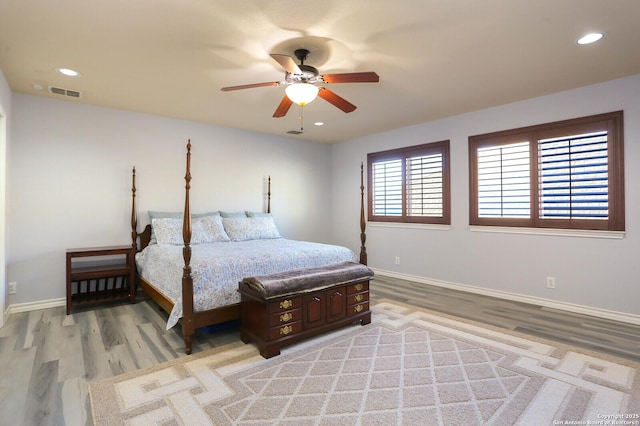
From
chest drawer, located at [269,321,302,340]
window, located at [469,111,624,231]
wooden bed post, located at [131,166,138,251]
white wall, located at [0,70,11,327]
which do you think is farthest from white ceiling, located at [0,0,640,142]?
chest drawer, located at [269,321,302,340]

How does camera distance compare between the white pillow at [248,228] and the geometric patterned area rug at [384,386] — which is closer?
the geometric patterned area rug at [384,386]

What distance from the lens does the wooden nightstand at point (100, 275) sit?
384 cm

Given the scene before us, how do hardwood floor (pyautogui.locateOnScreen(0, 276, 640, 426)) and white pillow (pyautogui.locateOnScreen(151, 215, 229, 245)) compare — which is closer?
hardwood floor (pyautogui.locateOnScreen(0, 276, 640, 426))

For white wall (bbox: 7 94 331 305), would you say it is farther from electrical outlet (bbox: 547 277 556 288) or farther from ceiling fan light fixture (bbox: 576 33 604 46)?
ceiling fan light fixture (bbox: 576 33 604 46)

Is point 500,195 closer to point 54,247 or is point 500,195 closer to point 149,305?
point 149,305

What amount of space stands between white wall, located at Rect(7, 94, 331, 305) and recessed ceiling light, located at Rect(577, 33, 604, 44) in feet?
Result: 14.5

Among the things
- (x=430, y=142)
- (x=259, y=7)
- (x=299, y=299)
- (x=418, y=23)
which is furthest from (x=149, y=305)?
(x=430, y=142)

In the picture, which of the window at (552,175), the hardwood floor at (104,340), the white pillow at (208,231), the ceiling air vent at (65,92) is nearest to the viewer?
the hardwood floor at (104,340)

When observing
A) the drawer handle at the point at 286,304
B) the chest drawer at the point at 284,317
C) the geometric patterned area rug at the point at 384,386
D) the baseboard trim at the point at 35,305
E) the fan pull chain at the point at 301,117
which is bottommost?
the geometric patterned area rug at the point at 384,386

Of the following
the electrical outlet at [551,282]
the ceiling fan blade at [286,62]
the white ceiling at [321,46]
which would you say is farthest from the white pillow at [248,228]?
the electrical outlet at [551,282]

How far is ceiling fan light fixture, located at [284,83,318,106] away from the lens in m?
2.71

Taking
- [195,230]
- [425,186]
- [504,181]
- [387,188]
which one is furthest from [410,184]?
[195,230]

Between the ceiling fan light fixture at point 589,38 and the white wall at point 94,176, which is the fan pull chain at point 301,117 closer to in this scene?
the white wall at point 94,176

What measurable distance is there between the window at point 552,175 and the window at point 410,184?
0.46 m
